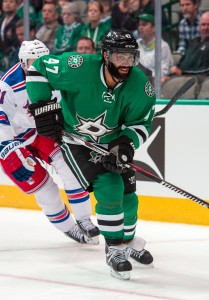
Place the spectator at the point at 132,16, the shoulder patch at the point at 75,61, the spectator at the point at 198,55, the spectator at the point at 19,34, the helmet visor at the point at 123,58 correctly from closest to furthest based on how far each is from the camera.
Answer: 1. the helmet visor at the point at 123,58
2. the shoulder patch at the point at 75,61
3. the spectator at the point at 198,55
4. the spectator at the point at 132,16
5. the spectator at the point at 19,34

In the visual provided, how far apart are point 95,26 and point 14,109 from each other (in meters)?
1.74

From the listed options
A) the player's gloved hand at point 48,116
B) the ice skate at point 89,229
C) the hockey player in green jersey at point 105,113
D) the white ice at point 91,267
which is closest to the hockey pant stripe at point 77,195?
the ice skate at point 89,229

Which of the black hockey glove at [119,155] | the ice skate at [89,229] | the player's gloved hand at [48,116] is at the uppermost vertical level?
the player's gloved hand at [48,116]

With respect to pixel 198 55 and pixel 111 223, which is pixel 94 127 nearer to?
pixel 111 223

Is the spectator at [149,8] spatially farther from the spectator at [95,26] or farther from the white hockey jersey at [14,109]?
the white hockey jersey at [14,109]

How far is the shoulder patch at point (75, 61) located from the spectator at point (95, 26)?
2341mm

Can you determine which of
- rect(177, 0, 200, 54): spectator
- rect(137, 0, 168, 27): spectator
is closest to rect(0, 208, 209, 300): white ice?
rect(177, 0, 200, 54): spectator

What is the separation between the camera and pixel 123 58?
4.10m

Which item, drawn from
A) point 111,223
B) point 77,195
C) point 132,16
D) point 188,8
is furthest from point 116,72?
point 132,16

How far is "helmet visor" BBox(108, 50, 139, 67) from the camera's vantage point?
410 centimetres

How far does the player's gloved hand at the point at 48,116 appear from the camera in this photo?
14.0 ft

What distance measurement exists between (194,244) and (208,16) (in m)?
1.56

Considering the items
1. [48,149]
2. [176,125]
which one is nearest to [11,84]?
[48,149]

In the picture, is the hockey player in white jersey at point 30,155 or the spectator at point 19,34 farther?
the spectator at point 19,34
